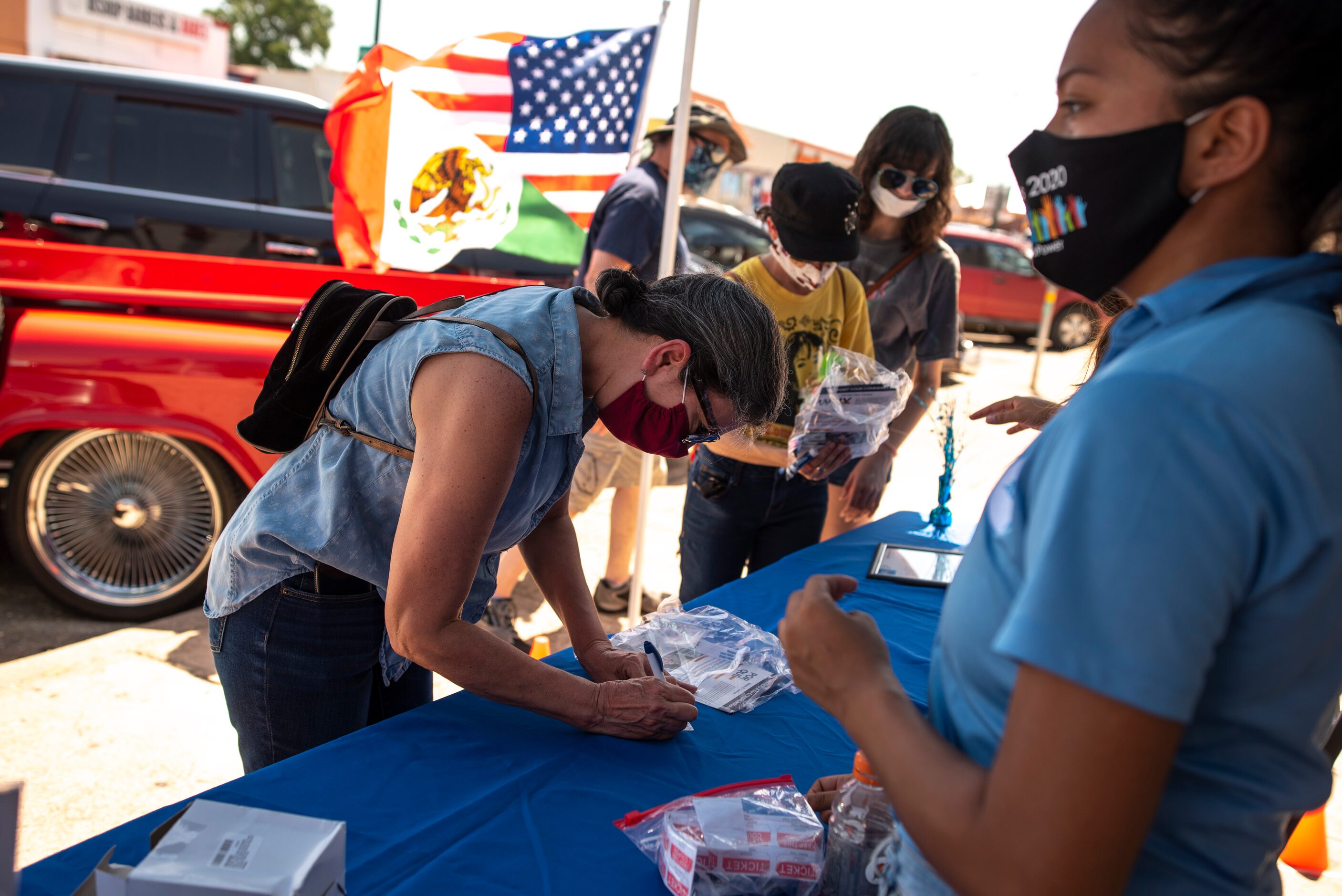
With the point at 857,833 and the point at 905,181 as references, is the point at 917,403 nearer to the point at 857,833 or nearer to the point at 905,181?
the point at 905,181

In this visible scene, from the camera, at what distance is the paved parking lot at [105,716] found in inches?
98.6

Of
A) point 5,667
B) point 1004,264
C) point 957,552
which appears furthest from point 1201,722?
point 1004,264

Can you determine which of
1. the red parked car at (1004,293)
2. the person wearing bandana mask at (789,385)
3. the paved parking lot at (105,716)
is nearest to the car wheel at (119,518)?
the paved parking lot at (105,716)

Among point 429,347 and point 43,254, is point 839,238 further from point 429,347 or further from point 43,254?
point 43,254

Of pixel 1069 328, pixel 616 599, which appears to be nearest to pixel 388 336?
pixel 616 599

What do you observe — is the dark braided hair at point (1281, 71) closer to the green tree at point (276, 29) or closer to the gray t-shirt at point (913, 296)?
the gray t-shirt at point (913, 296)

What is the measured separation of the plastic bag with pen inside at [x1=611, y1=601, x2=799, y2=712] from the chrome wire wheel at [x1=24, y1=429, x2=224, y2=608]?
96.1 inches

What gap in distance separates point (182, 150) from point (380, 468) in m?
4.18

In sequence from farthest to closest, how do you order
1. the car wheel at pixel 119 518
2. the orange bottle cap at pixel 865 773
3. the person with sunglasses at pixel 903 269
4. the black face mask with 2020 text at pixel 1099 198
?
the car wheel at pixel 119 518, the person with sunglasses at pixel 903 269, the orange bottle cap at pixel 865 773, the black face mask with 2020 text at pixel 1099 198

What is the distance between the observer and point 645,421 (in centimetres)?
159

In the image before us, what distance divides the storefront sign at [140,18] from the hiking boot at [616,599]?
1995cm

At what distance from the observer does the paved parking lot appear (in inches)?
98.6

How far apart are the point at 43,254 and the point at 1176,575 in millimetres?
4293

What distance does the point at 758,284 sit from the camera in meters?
2.65
